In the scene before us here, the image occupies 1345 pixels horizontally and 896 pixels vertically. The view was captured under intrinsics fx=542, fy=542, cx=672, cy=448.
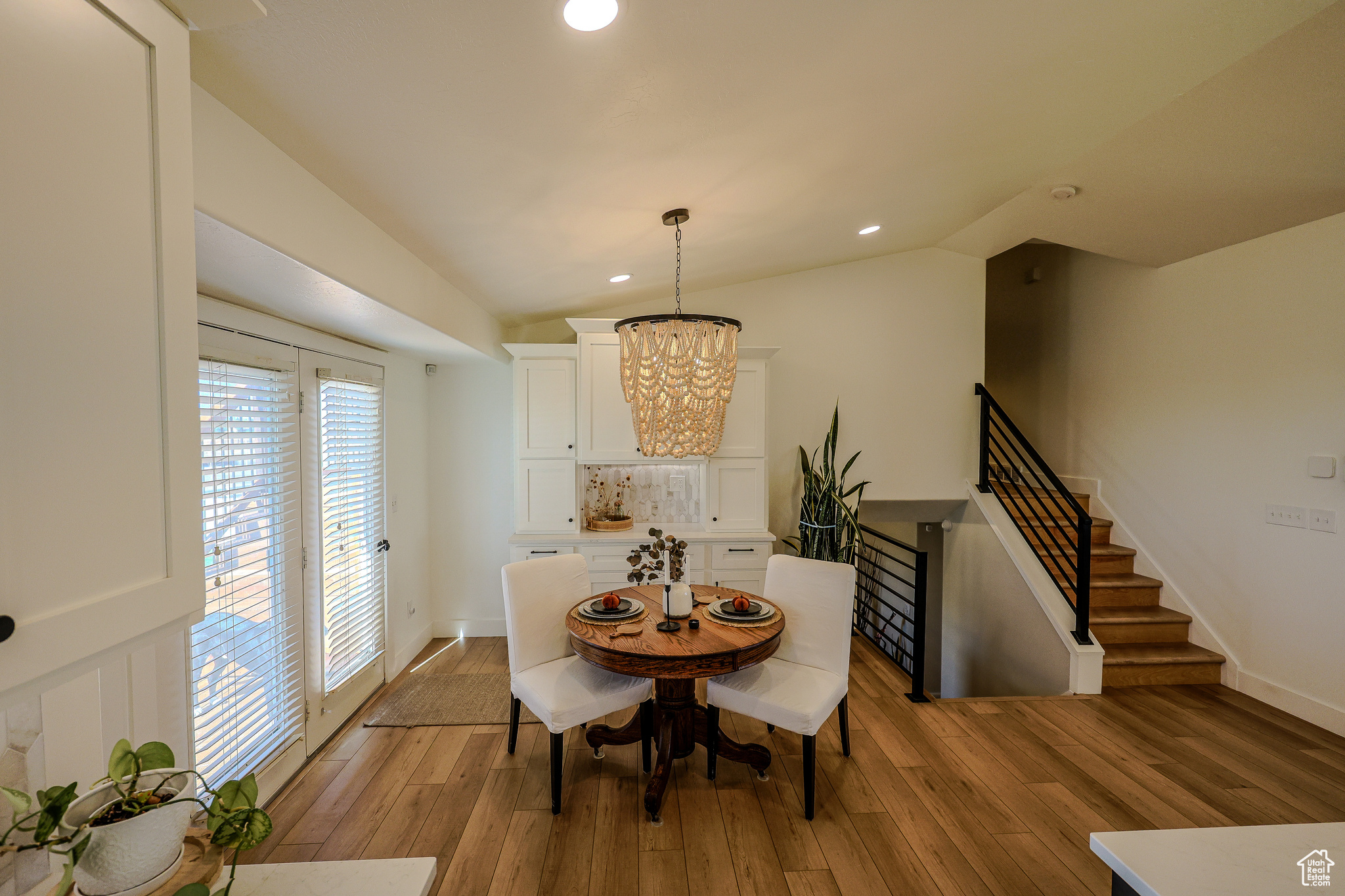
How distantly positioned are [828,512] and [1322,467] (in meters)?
2.64

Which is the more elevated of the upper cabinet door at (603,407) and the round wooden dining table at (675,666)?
the upper cabinet door at (603,407)

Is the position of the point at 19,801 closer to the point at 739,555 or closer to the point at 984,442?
the point at 739,555

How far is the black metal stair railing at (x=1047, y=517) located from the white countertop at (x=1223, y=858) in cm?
251

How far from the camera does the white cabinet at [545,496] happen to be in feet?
13.0

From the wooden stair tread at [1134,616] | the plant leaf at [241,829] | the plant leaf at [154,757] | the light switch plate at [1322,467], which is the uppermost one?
the light switch plate at [1322,467]

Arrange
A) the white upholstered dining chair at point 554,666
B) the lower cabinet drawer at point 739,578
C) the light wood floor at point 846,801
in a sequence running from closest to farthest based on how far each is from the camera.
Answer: the light wood floor at point 846,801, the white upholstered dining chair at point 554,666, the lower cabinet drawer at point 739,578

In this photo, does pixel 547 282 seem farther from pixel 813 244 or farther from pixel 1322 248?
pixel 1322 248

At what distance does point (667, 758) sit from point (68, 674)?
7.15 feet

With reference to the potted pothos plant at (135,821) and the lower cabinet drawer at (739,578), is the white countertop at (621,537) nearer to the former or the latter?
the lower cabinet drawer at (739,578)

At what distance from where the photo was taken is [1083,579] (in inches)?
132

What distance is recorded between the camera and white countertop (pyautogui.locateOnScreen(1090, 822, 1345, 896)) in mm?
959

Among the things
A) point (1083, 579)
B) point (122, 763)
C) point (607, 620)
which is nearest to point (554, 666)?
point (607, 620)
